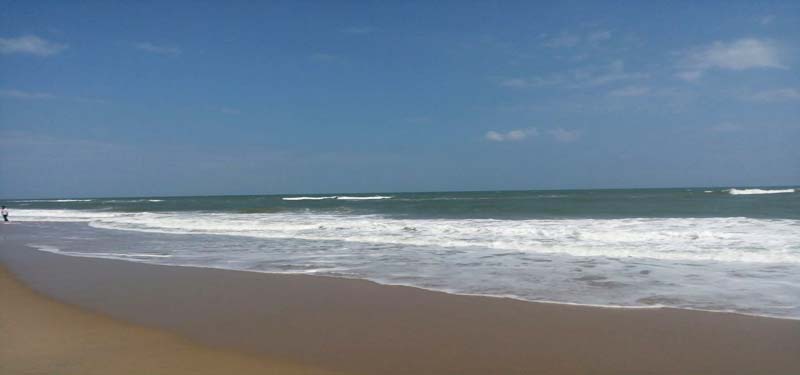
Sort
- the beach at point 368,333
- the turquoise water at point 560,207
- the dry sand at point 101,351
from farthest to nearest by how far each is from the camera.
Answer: the turquoise water at point 560,207, the beach at point 368,333, the dry sand at point 101,351

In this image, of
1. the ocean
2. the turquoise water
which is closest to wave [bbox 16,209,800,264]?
the ocean

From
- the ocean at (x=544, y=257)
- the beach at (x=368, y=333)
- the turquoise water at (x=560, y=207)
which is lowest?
the beach at (x=368, y=333)

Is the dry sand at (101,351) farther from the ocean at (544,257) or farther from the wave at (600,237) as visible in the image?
the wave at (600,237)

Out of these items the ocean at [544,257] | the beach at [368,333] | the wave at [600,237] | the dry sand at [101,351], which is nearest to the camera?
the dry sand at [101,351]

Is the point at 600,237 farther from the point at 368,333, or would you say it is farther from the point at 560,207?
the point at 560,207

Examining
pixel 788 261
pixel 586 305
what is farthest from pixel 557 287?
pixel 788 261

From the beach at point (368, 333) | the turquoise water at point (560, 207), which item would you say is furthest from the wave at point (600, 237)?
the turquoise water at point (560, 207)

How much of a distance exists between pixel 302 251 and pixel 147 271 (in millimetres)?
3635

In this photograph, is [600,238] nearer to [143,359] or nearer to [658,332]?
[658,332]

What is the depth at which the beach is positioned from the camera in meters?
4.07

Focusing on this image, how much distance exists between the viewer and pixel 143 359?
13.8 feet

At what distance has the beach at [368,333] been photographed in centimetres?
407

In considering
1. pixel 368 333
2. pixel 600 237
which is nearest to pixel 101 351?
pixel 368 333

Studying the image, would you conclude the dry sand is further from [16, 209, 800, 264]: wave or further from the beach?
[16, 209, 800, 264]: wave
